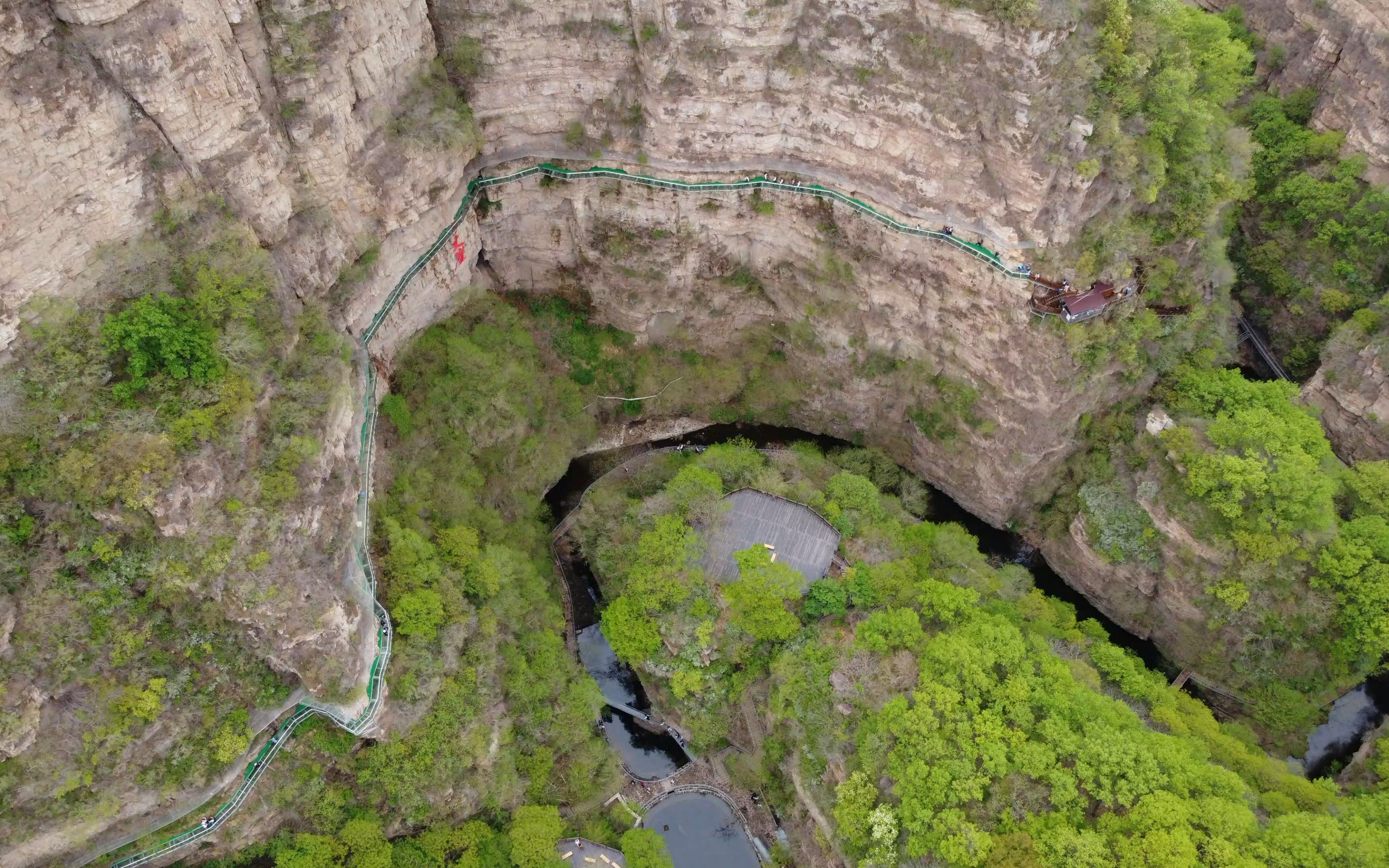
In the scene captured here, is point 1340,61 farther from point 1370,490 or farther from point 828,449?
point 828,449

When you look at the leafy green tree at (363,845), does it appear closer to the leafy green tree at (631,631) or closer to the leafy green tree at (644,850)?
the leafy green tree at (644,850)

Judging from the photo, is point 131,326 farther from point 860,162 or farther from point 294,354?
point 860,162

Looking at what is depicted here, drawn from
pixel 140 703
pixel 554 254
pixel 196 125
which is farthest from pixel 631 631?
pixel 196 125

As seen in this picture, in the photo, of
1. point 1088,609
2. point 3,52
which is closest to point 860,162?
point 1088,609

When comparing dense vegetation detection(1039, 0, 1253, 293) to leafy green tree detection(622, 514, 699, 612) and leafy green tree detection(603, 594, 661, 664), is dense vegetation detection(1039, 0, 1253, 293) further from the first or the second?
leafy green tree detection(603, 594, 661, 664)

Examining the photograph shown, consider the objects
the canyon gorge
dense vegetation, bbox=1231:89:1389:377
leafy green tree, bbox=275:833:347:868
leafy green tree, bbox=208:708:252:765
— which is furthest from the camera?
dense vegetation, bbox=1231:89:1389:377

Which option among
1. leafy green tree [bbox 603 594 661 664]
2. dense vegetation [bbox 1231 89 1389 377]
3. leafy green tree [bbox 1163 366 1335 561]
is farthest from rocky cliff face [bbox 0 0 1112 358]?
leafy green tree [bbox 603 594 661 664]
